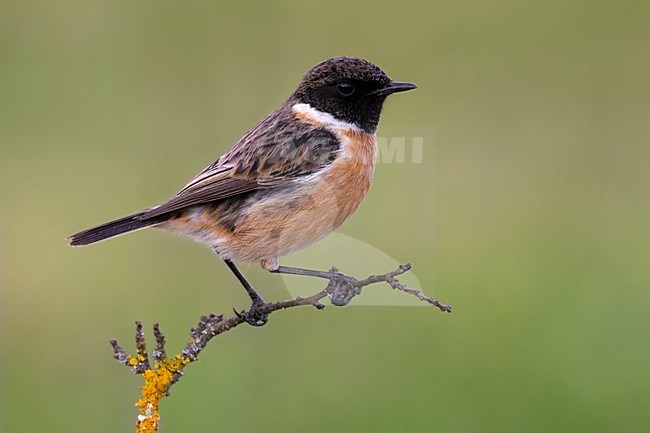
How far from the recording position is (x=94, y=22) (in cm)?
752

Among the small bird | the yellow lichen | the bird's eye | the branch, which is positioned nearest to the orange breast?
the small bird

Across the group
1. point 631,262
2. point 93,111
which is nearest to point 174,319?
point 93,111

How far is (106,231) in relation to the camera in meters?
3.07

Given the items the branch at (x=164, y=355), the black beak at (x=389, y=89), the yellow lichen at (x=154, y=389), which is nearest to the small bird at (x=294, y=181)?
the black beak at (x=389, y=89)

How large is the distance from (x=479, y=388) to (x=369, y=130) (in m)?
1.86

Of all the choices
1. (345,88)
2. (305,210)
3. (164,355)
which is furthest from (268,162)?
(164,355)

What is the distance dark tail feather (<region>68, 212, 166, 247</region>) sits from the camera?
3.03 metres

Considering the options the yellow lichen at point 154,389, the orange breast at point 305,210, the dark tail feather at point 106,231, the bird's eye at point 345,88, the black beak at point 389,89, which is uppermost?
the bird's eye at point 345,88

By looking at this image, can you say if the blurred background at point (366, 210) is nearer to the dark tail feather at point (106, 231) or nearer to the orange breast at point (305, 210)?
the orange breast at point (305, 210)

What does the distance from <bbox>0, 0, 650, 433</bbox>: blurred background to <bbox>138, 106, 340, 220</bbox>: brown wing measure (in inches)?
19.2

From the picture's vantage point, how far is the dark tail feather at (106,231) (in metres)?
3.03

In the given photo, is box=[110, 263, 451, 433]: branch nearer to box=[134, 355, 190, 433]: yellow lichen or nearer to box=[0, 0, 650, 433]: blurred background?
box=[134, 355, 190, 433]: yellow lichen

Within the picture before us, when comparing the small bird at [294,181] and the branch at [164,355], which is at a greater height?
the small bird at [294,181]

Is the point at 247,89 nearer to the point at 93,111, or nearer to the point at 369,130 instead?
the point at 93,111
